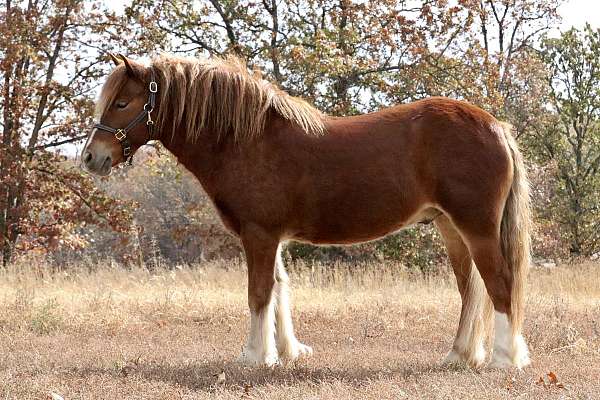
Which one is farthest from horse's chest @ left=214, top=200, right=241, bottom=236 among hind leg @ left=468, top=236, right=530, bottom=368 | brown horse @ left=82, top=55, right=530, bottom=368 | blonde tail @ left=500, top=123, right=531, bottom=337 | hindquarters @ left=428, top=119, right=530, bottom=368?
blonde tail @ left=500, top=123, right=531, bottom=337

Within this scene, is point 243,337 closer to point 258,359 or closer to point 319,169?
point 258,359

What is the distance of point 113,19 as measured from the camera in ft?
48.1

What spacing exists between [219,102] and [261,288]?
1.46 m

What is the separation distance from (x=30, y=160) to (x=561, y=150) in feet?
43.2

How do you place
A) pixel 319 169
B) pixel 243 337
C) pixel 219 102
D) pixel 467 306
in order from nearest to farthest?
pixel 319 169
pixel 219 102
pixel 467 306
pixel 243 337

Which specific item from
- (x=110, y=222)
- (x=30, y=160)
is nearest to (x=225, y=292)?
(x=110, y=222)

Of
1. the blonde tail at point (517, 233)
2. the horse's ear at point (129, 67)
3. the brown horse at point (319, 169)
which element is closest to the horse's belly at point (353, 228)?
the brown horse at point (319, 169)

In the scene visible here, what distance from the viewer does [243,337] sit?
740 cm

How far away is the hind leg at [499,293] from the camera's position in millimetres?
5395

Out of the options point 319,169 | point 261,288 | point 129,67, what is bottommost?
point 261,288

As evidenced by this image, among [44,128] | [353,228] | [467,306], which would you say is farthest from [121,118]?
[44,128]

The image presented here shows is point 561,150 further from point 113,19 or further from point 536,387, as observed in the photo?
point 536,387

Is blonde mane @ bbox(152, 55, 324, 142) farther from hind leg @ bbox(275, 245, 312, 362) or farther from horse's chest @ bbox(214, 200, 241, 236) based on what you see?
hind leg @ bbox(275, 245, 312, 362)

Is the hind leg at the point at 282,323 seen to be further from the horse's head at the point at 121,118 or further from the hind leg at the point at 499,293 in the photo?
the hind leg at the point at 499,293
